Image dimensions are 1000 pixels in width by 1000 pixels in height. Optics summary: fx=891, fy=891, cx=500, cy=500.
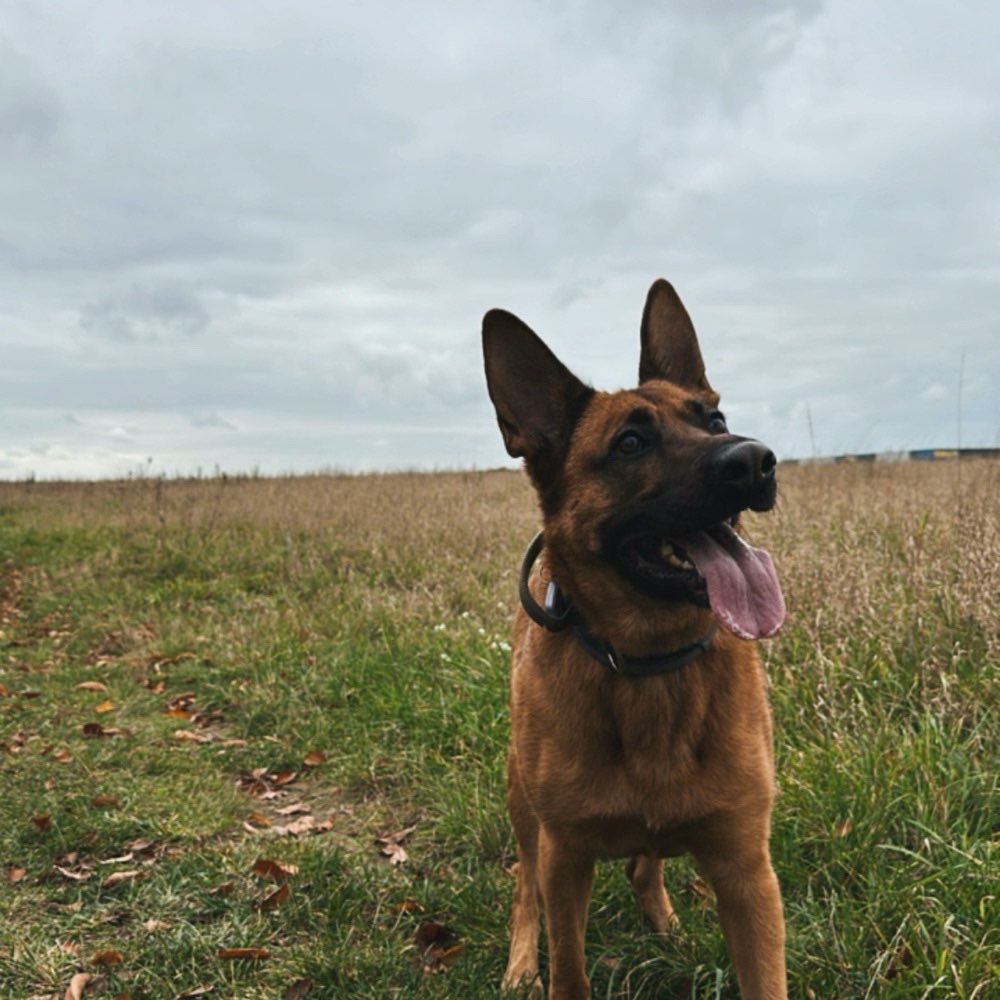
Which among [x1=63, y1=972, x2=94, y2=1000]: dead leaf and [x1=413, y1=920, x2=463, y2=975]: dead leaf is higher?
[x1=413, y1=920, x2=463, y2=975]: dead leaf

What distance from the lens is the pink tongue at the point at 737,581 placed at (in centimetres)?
221

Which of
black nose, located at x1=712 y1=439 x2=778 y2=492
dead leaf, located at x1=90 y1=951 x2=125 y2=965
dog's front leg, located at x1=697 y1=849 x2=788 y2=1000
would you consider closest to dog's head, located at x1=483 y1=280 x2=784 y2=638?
black nose, located at x1=712 y1=439 x2=778 y2=492

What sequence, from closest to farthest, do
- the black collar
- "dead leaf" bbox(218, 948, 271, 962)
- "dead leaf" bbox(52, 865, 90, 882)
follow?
the black collar < "dead leaf" bbox(218, 948, 271, 962) < "dead leaf" bbox(52, 865, 90, 882)

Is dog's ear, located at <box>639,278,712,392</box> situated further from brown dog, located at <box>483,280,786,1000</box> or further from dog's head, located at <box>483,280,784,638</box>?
brown dog, located at <box>483,280,786,1000</box>

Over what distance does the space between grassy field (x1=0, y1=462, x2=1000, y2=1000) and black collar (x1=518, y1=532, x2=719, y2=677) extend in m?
0.92

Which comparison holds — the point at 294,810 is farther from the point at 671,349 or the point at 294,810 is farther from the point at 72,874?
the point at 671,349

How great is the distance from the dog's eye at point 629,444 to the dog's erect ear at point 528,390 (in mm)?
240

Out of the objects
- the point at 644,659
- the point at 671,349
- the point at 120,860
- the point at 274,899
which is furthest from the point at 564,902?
the point at 120,860

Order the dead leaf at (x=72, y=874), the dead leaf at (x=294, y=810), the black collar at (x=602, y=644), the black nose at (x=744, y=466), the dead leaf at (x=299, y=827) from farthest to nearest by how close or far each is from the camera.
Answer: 1. the dead leaf at (x=294, y=810)
2. the dead leaf at (x=299, y=827)
3. the dead leaf at (x=72, y=874)
4. the black collar at (x=602, y=644)
5. the black nose at (x=744, y=466)

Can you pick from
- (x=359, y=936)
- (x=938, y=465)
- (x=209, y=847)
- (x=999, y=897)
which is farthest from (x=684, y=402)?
(x=938, y=465)

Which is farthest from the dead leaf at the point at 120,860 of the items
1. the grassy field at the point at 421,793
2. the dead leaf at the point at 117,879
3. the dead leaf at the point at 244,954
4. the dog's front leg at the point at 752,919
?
the dog's front leg at the point at 752,919

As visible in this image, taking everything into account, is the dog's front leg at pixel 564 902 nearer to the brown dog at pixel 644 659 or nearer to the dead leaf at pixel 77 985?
the brown dog at pixel 644 659

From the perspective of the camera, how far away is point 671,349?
10.1ft

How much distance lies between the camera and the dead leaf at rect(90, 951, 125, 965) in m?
3.04
